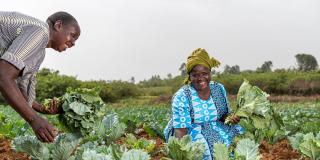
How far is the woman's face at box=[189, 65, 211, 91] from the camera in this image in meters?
4.91

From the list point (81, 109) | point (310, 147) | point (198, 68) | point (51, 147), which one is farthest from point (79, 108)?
point (310, 147)

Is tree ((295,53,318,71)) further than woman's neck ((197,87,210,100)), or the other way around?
tree ((295,53,318,71))

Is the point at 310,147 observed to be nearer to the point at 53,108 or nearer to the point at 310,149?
the point at 310,149

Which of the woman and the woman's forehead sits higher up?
the woman's forehead

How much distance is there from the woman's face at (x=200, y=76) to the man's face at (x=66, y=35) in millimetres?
1229

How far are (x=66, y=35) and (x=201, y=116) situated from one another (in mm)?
1542

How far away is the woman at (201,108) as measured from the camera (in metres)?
4.94

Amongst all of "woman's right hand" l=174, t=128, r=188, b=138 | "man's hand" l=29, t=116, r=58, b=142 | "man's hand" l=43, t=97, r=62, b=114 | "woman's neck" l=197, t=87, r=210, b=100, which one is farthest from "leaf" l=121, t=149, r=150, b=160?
"woman's neck" l=197, t=87, r=210, b=100

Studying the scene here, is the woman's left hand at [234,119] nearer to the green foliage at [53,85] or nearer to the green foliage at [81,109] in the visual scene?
the green foliage at [81,109]

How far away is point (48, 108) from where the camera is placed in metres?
4.71

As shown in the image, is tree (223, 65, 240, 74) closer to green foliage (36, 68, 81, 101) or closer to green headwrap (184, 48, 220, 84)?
green foliage (36, 68, 81, 101)

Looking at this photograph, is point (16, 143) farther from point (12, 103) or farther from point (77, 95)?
point (12, 103)

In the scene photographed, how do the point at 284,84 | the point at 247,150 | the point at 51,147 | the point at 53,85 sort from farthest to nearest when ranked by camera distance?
the point at 284,84 < the point at 53,85 < the point at 51,147 < the point at 247,150

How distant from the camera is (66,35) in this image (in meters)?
4.09
